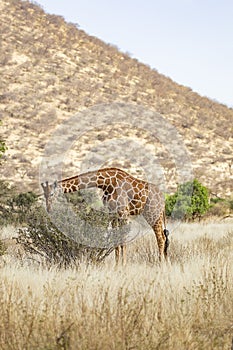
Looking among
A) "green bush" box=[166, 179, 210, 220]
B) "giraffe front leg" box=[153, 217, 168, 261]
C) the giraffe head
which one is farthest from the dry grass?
"green bush" box=[166, 179, 210, 220]

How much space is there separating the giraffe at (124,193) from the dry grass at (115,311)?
99.5 inches

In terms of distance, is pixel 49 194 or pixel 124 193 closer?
pixel 49 194

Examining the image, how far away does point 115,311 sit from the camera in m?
4.78

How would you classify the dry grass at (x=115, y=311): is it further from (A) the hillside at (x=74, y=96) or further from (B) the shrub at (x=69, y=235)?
(A) the hillside at (x=74, y=96)

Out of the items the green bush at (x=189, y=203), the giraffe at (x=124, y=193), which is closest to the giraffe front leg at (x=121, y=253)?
the giraffe at (x=124, y=193)

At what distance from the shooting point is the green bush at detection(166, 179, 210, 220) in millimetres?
20500

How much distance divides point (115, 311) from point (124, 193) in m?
A: 4.35

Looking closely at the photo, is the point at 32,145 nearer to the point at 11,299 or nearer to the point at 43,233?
the point at 43,233

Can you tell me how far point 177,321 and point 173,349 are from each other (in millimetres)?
527

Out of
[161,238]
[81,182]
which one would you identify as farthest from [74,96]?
[161,238]

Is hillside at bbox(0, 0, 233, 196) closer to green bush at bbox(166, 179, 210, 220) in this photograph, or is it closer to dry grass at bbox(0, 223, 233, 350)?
green bush at bbox(166, 179, 210, 220)

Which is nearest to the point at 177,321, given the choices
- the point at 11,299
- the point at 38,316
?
the point at 38,316

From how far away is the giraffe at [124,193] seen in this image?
29.5ft

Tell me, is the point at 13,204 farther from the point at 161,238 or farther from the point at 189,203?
the point at 161,238
